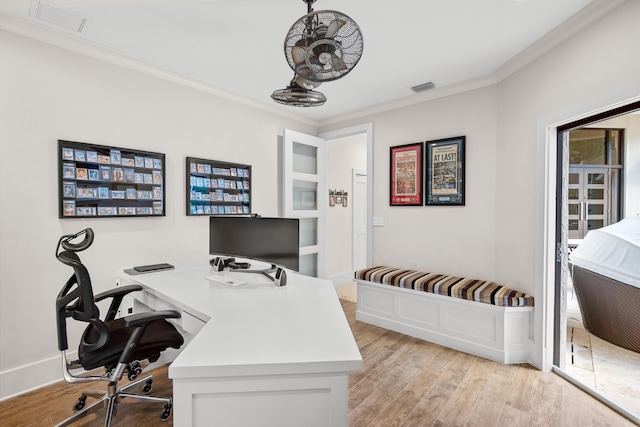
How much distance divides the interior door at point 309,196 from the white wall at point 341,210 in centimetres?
46

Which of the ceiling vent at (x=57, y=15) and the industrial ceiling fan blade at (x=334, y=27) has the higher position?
the ceiling vent at (x=57, y=15)

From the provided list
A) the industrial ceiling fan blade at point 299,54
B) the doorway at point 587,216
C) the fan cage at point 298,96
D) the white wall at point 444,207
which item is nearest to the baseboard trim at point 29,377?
the fan cage at point 298,96

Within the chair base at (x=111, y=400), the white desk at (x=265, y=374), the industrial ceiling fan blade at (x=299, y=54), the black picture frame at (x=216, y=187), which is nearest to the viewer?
the white desk at (x=265, y=374)

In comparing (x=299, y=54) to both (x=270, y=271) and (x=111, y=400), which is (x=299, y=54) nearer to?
(x=270, y=271)

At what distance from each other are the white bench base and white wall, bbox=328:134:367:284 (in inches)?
58.6

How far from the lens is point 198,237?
3.04m

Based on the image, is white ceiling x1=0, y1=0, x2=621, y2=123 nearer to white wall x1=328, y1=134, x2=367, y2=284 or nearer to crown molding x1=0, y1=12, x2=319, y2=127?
crown molding x1=0, y1=12, x2=319, y2=127

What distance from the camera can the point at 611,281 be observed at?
220 centimetres

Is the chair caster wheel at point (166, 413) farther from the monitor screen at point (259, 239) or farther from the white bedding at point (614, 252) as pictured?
the white bedding at point (614, 252)

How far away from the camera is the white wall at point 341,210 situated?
4.80 meters

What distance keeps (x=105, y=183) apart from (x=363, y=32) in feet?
7.52

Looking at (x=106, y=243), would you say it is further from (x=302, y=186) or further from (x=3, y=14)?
(x=302, y=186)

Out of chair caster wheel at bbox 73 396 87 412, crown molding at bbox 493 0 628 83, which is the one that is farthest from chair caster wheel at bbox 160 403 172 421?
crown molding at bbox 493 0 628 83

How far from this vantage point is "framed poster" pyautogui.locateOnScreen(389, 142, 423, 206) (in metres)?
3.43
